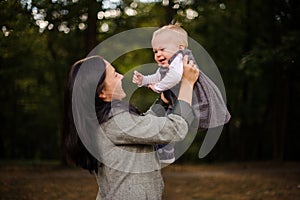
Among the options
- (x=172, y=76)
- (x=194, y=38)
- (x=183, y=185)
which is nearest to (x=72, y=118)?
(x=172, y=76)

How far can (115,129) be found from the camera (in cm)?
238

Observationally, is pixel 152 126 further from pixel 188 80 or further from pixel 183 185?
pixel 183 185

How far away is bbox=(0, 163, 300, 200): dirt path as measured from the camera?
9.02 m

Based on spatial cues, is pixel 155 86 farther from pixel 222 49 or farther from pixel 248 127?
pixel 248 127

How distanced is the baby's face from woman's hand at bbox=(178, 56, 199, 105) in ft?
0.60

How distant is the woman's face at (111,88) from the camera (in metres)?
2.41

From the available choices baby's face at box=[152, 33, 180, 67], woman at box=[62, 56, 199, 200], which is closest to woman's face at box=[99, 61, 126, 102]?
woman at box=[62, 56, 199, 200]

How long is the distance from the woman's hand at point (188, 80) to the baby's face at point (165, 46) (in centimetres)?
18

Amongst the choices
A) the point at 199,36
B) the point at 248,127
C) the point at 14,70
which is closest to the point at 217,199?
the point at 14,70

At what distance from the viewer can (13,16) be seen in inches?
254

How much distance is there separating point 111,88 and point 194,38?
1365cm

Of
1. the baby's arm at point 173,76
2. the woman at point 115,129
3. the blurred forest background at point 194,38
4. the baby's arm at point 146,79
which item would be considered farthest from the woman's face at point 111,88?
the blurred forest background at point 194,38

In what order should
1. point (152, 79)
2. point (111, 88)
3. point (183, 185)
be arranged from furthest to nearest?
point (183, 185) → point (152, 79) → point (111, 88)

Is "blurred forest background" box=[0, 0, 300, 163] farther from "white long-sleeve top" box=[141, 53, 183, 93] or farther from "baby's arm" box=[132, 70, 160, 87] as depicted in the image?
"white long-sleeve top" box=[141, 53, 183, 93]
